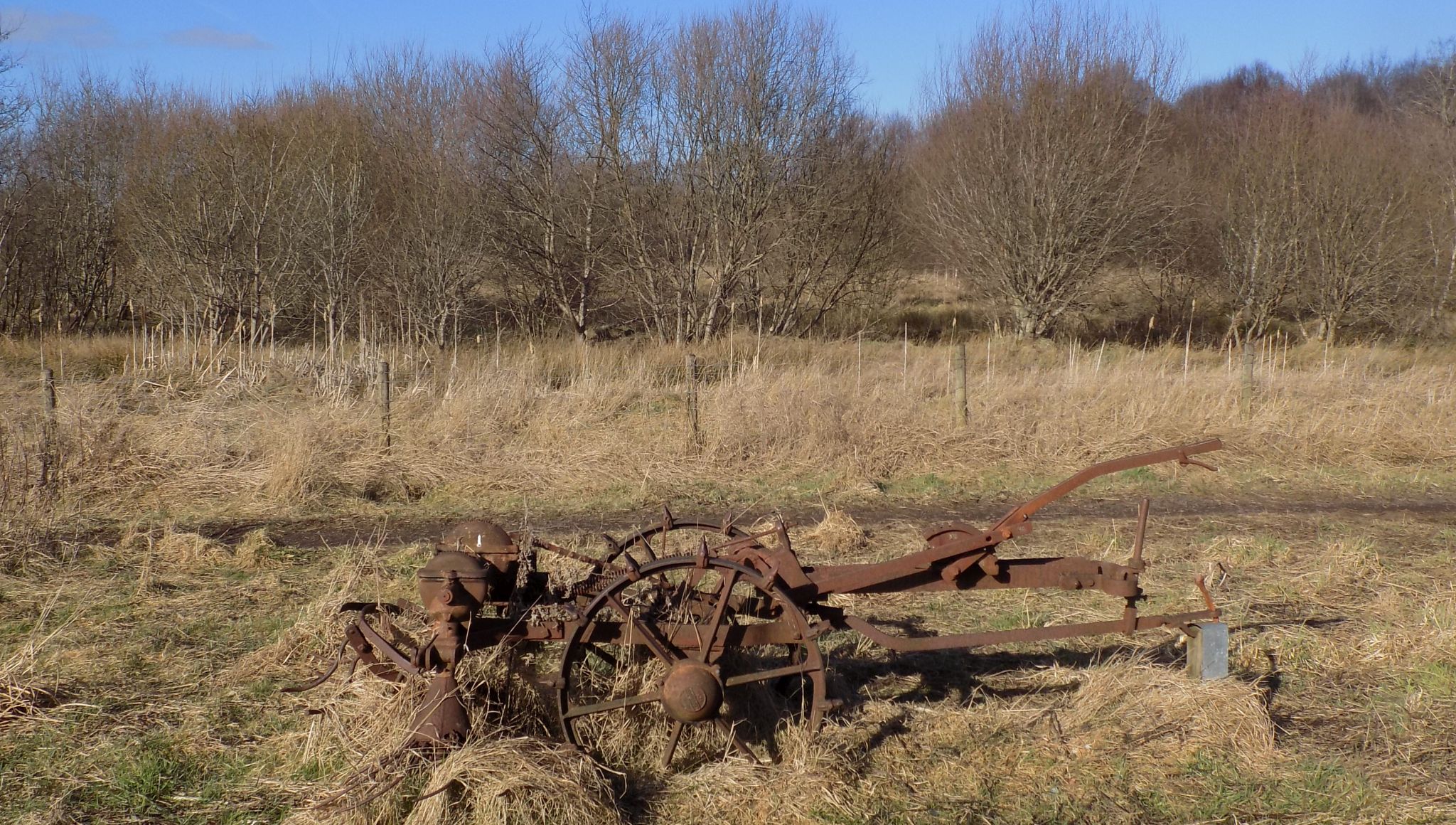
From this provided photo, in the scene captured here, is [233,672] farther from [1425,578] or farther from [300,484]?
[1425,578]

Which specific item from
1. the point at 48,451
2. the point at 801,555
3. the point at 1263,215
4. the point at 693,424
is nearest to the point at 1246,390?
the point at 693,424

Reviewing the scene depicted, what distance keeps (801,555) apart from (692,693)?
134 inches

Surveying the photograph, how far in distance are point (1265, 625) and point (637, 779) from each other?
3.57 m

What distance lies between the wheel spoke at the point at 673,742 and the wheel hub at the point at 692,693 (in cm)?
9

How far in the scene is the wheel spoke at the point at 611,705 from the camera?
366 cm

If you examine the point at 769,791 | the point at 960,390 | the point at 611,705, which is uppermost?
the point at 960,390

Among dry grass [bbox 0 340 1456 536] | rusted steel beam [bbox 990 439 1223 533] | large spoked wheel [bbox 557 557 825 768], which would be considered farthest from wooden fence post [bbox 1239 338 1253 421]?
large spoked wheel [bbox 557 557 825 768]

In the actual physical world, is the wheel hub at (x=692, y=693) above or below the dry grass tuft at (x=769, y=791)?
above

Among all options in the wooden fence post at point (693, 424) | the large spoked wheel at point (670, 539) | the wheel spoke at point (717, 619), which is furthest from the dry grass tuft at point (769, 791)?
the wooden fence post at point (693, 424)

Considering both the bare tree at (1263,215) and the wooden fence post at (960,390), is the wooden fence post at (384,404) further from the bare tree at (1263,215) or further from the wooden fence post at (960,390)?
the bare tree at (1263,215)

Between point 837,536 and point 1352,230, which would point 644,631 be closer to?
point 837,536

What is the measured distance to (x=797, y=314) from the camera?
77.0 feet

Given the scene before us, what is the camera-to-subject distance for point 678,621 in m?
3.83

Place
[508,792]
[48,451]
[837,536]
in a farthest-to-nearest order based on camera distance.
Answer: [48,451], [837,536], [508,792]
